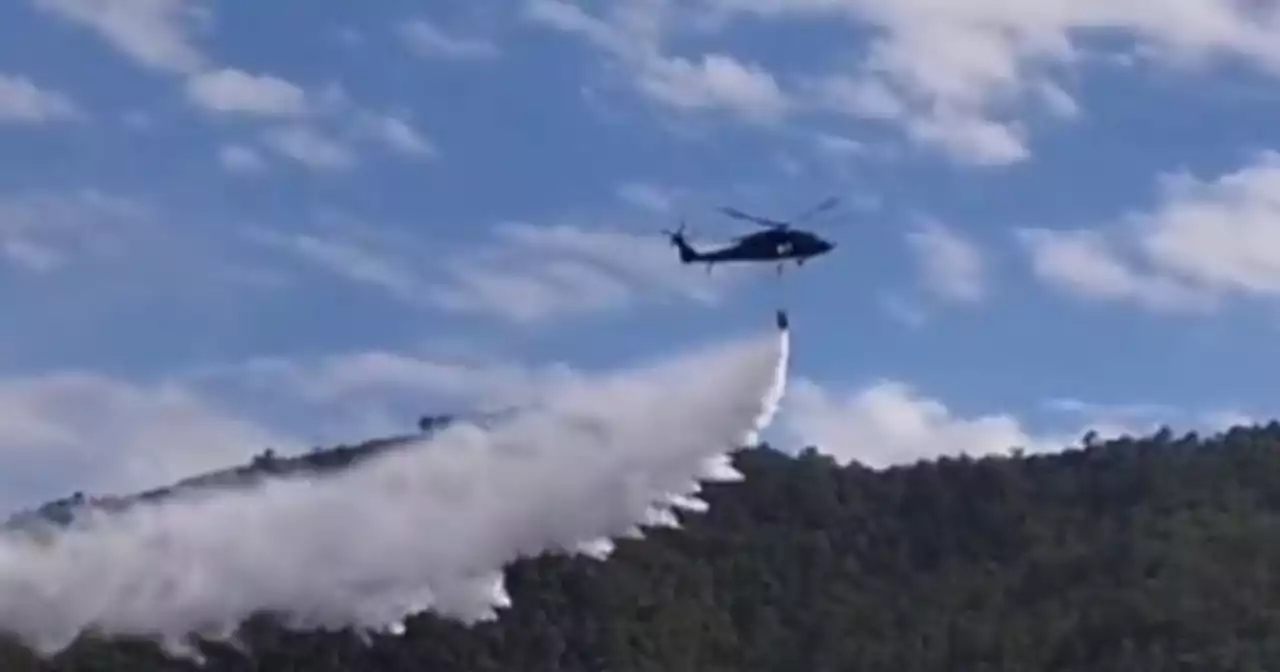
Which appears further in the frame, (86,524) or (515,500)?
(515,500)

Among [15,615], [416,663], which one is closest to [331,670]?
[416,663]

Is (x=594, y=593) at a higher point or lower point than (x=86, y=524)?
higher

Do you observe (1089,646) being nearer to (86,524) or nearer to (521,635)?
(521,635)

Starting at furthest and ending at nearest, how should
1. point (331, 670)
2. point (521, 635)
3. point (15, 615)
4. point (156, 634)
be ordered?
point (521, 635) < point (331, 670) < point (156, 634) < point (15, 615)

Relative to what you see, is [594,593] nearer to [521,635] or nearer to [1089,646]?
[521,635]

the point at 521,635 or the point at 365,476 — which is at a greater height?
the point at 521,635

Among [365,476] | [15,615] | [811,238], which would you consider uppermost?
[811,238]

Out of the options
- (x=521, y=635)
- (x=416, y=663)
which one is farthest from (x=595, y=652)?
(x=416, y=663)

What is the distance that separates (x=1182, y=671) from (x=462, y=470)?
326 ft

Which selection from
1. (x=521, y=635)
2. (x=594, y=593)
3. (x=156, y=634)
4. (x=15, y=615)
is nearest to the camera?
(x=15, y=615)

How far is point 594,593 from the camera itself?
196375mm

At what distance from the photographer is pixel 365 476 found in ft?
316

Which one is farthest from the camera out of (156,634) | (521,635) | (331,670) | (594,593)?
(594,593)

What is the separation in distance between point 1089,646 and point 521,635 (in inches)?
1553
